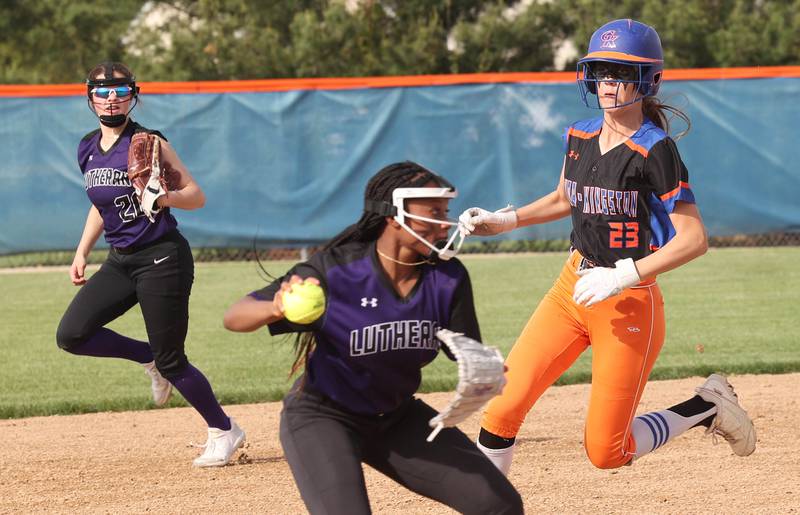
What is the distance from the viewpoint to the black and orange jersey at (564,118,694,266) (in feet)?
15.9

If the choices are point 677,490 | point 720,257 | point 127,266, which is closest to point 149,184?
point 127,266

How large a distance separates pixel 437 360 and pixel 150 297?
12.5ft

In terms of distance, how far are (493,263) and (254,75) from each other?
5573 millimetres

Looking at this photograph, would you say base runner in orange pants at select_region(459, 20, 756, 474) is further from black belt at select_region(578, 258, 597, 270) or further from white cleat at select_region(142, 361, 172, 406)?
white cleat at select_region(142, 361, 172, 406)

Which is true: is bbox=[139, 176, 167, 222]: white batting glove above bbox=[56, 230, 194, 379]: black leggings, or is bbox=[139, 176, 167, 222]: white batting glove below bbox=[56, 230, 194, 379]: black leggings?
above

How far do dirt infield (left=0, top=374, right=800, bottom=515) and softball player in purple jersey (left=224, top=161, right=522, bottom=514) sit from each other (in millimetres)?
1663

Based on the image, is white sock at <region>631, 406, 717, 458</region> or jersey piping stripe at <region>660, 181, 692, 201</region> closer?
jersey piping stripe at <region>660, 181, 692, 201</region>

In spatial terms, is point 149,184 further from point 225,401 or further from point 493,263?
point 493,263

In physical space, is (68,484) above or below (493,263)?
above

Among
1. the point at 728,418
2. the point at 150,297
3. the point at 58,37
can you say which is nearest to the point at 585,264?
the point at 728,418

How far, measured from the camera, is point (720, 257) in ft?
48.4

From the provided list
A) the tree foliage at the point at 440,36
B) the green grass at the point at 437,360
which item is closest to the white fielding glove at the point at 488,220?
the green grass at the point at 437,360

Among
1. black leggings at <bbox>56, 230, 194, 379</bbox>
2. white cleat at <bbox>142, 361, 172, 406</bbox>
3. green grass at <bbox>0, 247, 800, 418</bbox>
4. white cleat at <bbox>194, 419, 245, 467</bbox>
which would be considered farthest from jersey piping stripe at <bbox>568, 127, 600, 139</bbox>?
green grass at <bbox>0, 247, 800, 418</bbox>

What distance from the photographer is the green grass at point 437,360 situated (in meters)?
8.62
